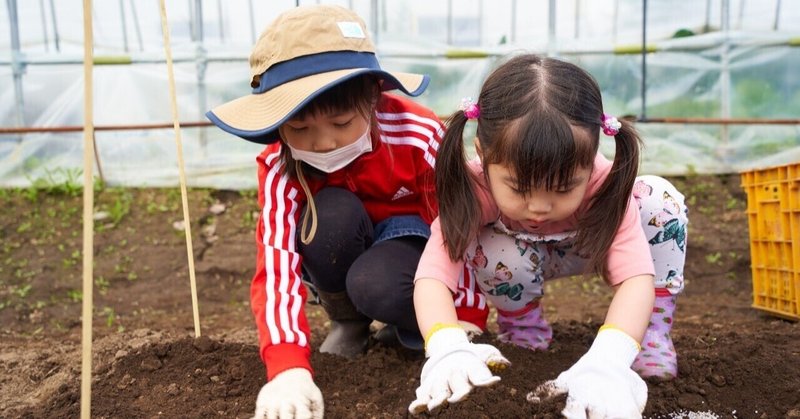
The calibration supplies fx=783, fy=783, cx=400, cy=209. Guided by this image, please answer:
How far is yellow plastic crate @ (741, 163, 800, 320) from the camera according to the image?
2.71 meters

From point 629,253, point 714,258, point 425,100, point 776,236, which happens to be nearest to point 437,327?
point 629,253

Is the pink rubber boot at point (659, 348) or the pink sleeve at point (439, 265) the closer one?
the pink sleeve at point (439, 265)

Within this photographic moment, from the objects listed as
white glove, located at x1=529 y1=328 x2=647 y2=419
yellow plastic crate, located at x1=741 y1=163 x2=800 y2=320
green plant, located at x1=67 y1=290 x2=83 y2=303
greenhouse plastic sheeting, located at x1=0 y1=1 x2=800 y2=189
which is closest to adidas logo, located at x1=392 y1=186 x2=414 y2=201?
white glove, located at x1=529 y1=328 x2=647 y2=419

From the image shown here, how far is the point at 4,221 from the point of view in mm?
5211

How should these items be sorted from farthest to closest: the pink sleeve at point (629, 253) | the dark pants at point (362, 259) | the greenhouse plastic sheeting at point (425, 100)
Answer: the greenhouse plastic sheeting at point (425, 100), the dark pants at point (362, 259), the pink sleeve at point (629, 253)

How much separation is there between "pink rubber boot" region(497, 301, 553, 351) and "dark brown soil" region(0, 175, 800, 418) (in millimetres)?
58

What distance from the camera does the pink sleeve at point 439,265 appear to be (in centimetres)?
180

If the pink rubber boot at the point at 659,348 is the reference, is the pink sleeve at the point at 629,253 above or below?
above

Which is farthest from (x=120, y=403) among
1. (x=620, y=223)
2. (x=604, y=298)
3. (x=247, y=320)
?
(x=604, y=298)

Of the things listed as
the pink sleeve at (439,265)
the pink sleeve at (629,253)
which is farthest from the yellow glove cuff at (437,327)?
the pink sleeve at (629,253)

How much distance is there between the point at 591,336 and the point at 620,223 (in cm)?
78

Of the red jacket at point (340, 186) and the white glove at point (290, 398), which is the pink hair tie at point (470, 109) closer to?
the red jacket at point (340, 186)

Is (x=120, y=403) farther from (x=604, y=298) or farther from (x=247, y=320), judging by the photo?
(x=604, y=298)

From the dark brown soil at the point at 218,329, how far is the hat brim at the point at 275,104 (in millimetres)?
652
